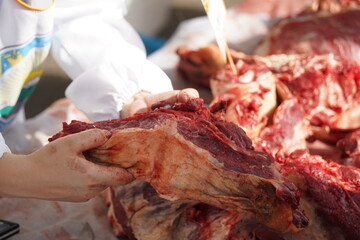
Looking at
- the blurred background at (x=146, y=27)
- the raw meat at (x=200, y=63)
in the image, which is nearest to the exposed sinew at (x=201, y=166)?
the raw meat at (x=200, y=63)

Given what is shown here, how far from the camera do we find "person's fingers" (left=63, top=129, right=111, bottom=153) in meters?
1.27

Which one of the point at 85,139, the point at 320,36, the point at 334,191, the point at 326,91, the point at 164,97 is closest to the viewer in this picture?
the point at 85,139

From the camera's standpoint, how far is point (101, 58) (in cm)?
208

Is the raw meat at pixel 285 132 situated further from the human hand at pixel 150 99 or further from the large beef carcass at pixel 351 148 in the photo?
the human hand at pixel 150 99

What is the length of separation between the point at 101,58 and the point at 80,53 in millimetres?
122

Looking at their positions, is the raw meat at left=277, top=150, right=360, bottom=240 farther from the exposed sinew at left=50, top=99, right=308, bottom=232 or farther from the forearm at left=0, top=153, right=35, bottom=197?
the forearm at left=0, top=153, right=35, bottom=197

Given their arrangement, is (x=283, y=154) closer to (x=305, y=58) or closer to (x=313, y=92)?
(x=313, y=92)

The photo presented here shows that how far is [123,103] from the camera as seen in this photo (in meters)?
1.97

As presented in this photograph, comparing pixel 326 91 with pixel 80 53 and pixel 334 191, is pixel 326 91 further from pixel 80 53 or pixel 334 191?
pixel 80 53

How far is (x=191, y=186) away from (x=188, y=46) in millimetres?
2298

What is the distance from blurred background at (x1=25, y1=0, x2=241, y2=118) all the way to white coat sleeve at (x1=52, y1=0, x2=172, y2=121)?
2056 mm

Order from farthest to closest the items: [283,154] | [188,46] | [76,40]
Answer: [188,46]
[76,40]
[283,154]

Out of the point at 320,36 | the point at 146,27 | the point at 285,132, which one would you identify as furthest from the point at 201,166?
the point at 146,27

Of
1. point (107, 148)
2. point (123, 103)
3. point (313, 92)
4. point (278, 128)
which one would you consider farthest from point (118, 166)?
point (313, 92)
